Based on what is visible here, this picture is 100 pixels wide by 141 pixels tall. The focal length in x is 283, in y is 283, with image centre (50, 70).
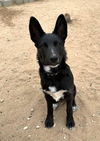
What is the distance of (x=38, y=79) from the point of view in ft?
15.0

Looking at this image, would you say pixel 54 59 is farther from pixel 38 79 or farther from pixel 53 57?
pixel 38 79

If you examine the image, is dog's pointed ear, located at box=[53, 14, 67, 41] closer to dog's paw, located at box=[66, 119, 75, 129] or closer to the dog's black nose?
the dog's black nose

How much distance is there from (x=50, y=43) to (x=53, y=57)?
0.68 ft

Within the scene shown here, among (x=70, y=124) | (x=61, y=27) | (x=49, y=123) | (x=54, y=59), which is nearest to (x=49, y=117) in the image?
(x=49, y=123)

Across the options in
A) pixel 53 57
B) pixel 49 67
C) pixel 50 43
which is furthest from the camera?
pixel 49 67

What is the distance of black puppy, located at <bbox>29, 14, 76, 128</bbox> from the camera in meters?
3.14

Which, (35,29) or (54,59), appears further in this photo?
(35,29)

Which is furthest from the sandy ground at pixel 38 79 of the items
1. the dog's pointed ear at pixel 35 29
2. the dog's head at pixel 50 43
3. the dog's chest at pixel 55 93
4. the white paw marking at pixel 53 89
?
the dog's pointed ear at pixel 35 29

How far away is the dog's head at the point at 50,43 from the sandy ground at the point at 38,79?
97 centimetres

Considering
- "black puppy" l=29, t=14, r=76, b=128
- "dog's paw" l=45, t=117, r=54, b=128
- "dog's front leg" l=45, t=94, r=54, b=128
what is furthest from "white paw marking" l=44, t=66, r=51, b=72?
"dog's paw" l=45, t=117, r=54, b=128

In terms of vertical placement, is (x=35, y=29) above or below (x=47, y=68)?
above

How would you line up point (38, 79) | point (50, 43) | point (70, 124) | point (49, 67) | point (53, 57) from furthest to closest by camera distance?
point (38, 79)
point (70, 124)
point (49, 67)
point (50, 43)
point (53, 57)

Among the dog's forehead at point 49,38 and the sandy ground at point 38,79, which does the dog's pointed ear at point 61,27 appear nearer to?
the dog's forehead at point 49,38

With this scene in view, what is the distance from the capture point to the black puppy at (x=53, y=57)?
314 centimetres
